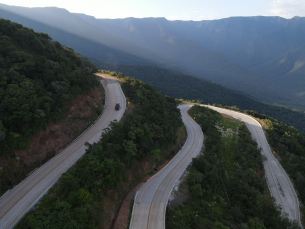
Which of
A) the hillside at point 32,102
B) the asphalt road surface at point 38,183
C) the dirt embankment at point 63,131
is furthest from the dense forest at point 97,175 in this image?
the hillside at point 32,102

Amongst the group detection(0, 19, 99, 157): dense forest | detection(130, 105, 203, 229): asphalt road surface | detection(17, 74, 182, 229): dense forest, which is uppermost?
detection(0, 19, 99, 157): dense forest

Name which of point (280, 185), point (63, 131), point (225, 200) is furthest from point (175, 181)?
point (280, 185)

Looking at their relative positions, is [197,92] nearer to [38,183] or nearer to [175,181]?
[175,181]

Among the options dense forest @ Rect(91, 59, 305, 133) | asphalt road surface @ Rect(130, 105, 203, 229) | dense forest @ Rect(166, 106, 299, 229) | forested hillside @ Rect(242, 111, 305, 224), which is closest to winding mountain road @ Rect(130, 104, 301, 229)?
asphalt road surface @ Rect(130, 105, 203, 229)

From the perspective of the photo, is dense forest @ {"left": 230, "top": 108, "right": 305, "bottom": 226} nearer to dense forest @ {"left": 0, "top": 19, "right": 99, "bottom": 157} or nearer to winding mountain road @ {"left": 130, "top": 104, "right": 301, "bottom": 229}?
winding mountain road @ {"left": 130, "top": 104, "right": 301, "bottom": 229}

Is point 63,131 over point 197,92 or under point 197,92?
under

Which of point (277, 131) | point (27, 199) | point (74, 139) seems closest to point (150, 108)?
point (74, 139)

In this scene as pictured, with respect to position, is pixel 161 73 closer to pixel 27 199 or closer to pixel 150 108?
A: pixel 150 108
